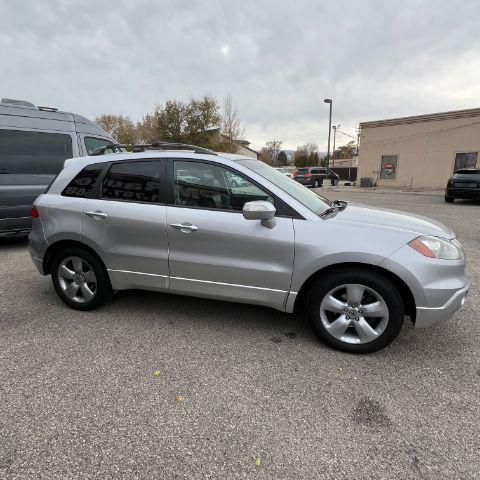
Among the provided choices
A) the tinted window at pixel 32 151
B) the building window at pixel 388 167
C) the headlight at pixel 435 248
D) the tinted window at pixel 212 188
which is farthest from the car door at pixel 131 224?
the building window at pixel 388 167

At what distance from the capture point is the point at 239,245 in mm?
2963

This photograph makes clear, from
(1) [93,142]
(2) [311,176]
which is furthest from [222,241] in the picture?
(2) [311,176]

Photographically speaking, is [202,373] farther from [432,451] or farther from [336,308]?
[432,451]

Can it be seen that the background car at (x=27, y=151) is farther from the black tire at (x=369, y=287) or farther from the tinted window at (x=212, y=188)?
the black tire at (x=369, y=287)

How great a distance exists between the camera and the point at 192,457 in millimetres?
1913

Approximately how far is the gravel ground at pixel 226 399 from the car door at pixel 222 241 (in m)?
0.50

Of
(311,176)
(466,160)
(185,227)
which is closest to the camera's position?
(185,227)

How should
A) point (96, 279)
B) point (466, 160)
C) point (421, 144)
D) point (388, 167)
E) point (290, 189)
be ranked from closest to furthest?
point (290, 189), point (96, 279), point (466, 160), point (421, 144), point (388, 167)

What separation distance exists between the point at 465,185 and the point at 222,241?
14.4 meters

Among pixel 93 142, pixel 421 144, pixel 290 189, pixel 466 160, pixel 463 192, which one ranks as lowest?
pixel 463 192

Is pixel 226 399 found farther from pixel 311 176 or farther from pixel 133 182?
pixel 311 176

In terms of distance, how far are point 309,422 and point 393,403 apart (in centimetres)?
63

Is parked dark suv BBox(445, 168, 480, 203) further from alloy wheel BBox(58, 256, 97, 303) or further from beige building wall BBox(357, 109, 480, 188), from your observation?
alloy wheel BBox(58, 256, 97, 303)

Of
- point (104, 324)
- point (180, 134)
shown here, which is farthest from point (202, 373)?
point (180, 134)
